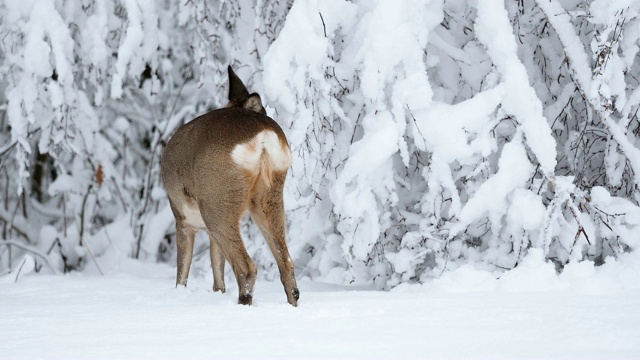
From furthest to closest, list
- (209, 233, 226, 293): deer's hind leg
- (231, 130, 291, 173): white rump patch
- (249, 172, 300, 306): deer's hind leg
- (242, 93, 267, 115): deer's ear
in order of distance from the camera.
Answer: (209, 233, 226, 293): deer's hind leg
(242, 93, 267, 115): deer's ear
(249, 172, 300, 306): deer's hind leg
(231, 130, 291, 173): white rump patch

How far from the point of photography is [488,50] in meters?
6.01

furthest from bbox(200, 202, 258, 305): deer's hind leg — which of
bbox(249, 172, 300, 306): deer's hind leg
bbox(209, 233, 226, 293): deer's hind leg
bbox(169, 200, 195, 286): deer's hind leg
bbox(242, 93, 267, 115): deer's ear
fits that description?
bbox(169, 200, 195, 286): deer's hind leg

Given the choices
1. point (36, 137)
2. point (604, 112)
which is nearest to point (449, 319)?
point (604, 112)

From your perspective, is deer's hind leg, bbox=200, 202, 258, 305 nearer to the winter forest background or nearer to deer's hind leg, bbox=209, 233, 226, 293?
deer's hind leg, bbox=209, 233, 226, 293

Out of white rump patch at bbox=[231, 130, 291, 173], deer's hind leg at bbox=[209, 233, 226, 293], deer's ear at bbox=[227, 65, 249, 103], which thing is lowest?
deer's hind leg at bbox=[209, 233, 226, 293]

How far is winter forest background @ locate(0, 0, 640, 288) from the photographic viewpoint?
19.4 feet

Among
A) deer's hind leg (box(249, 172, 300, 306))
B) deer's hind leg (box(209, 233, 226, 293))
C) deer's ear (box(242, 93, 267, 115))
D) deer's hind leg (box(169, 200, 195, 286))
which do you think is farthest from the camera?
deer's hind leg (box(169, 200, 195, 286))

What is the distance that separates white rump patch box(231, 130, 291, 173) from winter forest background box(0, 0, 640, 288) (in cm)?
98

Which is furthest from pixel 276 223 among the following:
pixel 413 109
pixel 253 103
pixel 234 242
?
pixel 413 109

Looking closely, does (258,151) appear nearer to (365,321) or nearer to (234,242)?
(234,242)

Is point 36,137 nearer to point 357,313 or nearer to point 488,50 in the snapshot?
point 488,50

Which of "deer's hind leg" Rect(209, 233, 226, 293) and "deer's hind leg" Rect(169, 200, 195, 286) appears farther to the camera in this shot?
"deer's hind leg" Rect(169, 200, 195, 286)

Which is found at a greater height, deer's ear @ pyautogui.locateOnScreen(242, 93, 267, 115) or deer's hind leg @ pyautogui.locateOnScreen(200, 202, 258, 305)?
deer's ear @ pyautogui.locateOnScreen(242, 93, 267, 115)

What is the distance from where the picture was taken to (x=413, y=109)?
5965 mm
